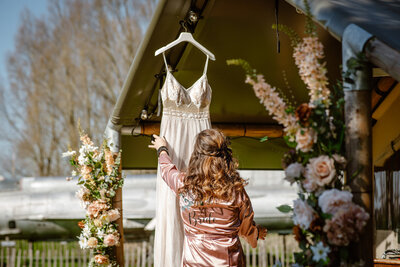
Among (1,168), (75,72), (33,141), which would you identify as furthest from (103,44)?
(1,168)

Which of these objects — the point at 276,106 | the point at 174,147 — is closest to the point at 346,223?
the point at 276,106

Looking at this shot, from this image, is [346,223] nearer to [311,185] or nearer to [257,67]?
[311,185]

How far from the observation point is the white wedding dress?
3.72m

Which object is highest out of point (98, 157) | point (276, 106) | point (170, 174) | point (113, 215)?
point (98, 157)

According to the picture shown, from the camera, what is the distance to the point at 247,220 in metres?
3.28

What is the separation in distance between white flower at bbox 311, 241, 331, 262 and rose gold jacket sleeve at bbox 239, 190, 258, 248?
114 cm

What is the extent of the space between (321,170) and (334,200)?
0.15 meters

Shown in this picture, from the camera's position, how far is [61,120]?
1966 centimetres

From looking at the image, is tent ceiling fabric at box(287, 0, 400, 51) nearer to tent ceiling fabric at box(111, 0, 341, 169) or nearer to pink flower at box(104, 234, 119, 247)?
tent ceiling fabric at box(111, 0, 341, 169)

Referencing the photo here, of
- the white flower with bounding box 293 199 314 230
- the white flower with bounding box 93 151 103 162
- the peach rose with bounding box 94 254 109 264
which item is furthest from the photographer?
the white flower with bounding box 93 151 103 162

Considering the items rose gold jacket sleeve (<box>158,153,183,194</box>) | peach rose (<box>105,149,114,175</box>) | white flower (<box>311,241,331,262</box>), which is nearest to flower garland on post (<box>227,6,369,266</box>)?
white flower (<box>311,241,331,262</box>)

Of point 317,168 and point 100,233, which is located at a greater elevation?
point 317,168

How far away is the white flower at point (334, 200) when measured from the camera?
2.04 m

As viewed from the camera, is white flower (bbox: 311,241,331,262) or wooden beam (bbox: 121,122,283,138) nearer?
white flower (bbox: 311,241,331,262)
